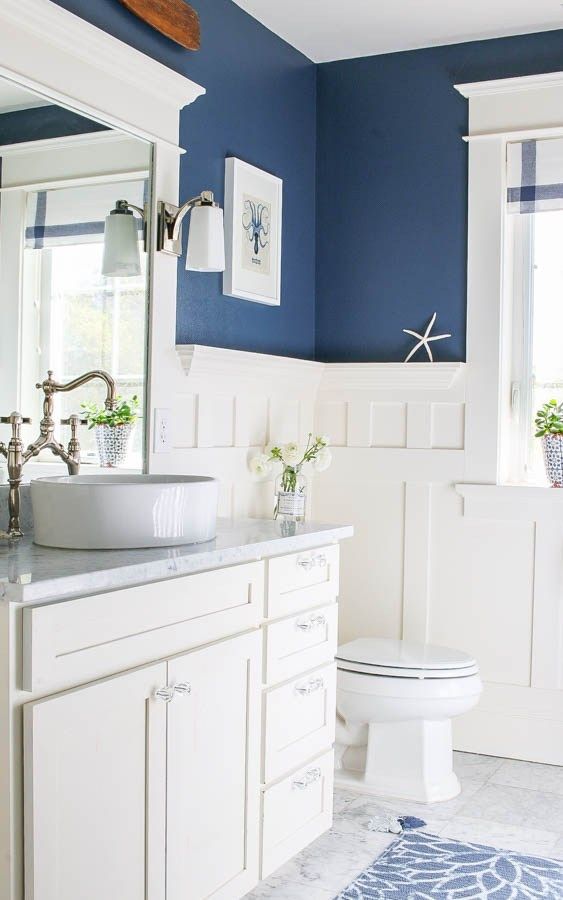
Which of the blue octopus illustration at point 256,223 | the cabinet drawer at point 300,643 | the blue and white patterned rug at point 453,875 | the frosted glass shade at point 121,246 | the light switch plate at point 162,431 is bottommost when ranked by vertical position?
the blue and white patterned rug at point 453,875

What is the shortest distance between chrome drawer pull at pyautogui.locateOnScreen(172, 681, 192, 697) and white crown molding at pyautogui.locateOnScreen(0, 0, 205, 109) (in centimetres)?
143

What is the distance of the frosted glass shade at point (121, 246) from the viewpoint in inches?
99.1

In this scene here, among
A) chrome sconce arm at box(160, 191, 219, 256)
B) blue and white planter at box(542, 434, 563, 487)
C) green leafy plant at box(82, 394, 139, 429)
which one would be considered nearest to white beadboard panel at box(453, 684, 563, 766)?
blue and white planter at box(542, 434, 563, 487)

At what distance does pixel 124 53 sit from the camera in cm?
249

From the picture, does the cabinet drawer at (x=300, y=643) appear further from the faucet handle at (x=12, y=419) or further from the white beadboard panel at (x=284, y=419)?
the white beadboard panel at (x=284, y=419)

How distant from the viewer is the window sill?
10.7ft

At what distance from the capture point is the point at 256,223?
321cm

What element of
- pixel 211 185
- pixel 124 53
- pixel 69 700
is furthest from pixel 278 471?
pixel 69 700

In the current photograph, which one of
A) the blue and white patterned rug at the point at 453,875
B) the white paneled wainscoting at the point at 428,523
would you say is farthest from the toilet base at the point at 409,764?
the white paneled wainscoting at the point at 428,523

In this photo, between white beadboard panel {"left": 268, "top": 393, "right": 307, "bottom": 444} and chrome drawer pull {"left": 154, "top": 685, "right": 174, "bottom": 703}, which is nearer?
chrome drawer pull {"left": 154, "top": 685, "right": 174, "bottom": 703}

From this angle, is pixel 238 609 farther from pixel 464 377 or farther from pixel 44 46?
pixel 464 377

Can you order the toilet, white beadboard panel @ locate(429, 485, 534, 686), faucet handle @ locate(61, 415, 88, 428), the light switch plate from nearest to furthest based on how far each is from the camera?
faucet handle @ locate(61, 415, 88, 428) → the light switch plate → the toilet → white beadboard panel @ locate(429, 485, 534, 686)

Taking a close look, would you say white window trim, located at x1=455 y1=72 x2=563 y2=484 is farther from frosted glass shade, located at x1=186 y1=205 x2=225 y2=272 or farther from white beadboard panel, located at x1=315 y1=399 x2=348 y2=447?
frosted glass shade, located at x1=186 y1=205 x2=225 y2=272

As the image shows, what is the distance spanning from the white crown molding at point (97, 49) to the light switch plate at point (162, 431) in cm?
83
